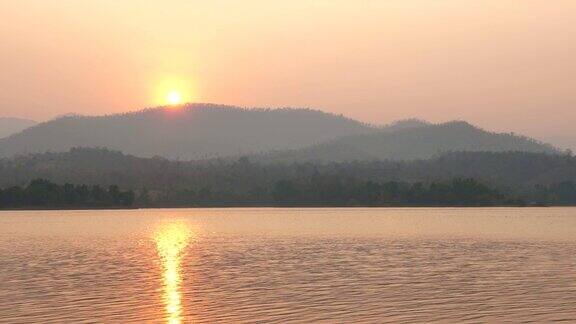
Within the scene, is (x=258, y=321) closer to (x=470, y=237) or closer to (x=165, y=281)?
(x=165, y=281)

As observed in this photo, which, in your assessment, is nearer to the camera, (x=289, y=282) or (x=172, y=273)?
(x=289, y=282)

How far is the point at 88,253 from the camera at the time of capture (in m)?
103

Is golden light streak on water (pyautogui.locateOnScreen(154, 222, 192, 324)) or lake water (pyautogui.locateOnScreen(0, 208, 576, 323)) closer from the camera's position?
lake water (pyautogui.locateOnScreen(0, 208, 576, 323))

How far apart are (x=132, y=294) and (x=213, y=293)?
5490 millimetres

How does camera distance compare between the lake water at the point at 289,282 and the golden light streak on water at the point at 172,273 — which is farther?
the golden light streak on water at the point at 172,273

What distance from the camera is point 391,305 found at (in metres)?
53.6

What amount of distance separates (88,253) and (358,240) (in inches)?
1705

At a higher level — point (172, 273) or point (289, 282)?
point (172, 273)

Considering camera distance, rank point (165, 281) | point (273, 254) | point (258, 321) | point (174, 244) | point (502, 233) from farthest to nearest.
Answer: point (502, 233) → point (174, 244) → point (273, 254) → point (165, 281) → point (258, 321)

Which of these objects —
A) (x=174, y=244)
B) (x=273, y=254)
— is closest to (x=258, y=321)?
(x=273, y=254)

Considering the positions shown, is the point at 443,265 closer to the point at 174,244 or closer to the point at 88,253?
the point at 88,253

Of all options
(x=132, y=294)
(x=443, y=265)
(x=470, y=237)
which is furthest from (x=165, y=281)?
(x=470, y=237)

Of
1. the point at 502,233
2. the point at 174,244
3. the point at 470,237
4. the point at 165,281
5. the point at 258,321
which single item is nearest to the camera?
the point at 258,321

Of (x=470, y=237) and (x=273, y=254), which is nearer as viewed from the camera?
(x=273, y=254)
